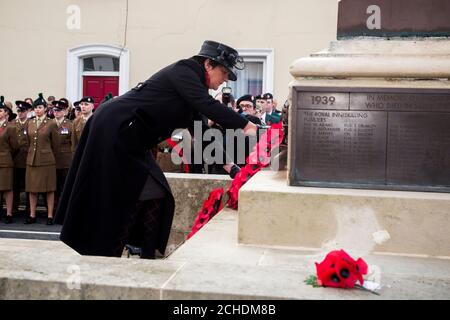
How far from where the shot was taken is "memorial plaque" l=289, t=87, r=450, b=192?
4.03 meters

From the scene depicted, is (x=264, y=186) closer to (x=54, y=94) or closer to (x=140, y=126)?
(x=140, y=126)

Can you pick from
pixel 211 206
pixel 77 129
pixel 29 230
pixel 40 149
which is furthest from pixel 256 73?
pixel 211 206

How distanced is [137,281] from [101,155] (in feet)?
5.44

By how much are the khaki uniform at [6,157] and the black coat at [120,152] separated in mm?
7157

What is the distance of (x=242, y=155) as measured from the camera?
728 centimetres

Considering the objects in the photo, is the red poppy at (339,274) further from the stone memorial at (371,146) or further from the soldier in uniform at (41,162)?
the soldier in uniform at (41,162)

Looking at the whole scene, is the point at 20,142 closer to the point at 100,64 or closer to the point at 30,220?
the point at 30,220

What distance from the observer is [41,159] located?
413 inches

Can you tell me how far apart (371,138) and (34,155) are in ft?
25.0

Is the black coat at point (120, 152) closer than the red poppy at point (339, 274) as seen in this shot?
No

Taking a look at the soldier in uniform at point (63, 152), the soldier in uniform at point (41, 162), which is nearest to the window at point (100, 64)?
the soldier in uniform at point (63, 152)

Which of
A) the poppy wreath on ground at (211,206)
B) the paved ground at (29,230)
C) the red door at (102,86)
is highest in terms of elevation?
the red door at (102,86)

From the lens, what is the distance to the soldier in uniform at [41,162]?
10422 millimetres
